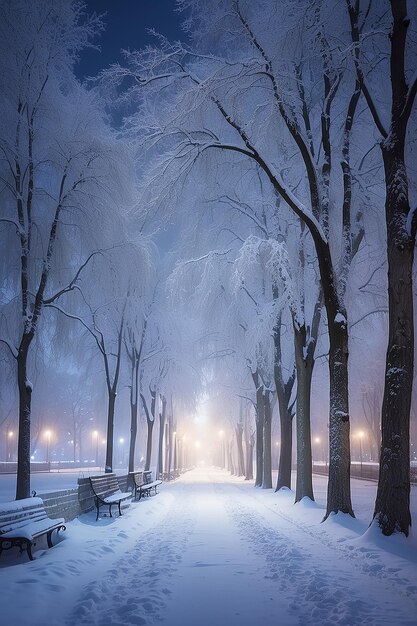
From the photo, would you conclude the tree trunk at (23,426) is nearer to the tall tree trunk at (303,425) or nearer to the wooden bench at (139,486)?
the wooden bench at (139,486)

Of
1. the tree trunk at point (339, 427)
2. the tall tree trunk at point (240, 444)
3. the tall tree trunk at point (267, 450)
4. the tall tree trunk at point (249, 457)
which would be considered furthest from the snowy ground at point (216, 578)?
the tall tree trunk at point (240, 444)

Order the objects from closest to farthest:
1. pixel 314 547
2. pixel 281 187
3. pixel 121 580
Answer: pixel 121 580 < pixel 314 547 < pixel 281 187

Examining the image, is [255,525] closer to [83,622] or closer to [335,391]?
[335,391]

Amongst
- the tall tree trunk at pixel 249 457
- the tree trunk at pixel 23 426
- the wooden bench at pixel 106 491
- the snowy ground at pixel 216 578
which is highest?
the tree trunk at pixel 23 426

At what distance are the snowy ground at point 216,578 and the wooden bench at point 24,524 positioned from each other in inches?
11.8

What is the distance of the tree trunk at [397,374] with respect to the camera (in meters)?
7.74

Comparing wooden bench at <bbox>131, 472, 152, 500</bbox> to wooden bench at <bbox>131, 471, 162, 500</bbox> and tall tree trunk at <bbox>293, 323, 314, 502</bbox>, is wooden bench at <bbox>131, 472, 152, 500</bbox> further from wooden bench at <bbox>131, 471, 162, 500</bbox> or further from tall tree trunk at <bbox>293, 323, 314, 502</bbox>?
tall tree trunk at <bbox>293, 323, 314, 502</bbox>

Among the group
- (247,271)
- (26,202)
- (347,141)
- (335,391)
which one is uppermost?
(347,141)

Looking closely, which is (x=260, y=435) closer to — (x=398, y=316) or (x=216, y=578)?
(x=398, y=316)

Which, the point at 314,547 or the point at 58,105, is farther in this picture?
the point at 58,105

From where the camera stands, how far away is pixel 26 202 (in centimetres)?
1288

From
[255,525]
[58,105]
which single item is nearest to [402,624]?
[255,525]

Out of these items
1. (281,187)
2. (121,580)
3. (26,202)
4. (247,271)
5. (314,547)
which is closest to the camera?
(121,580)

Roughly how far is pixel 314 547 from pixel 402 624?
3.85m
